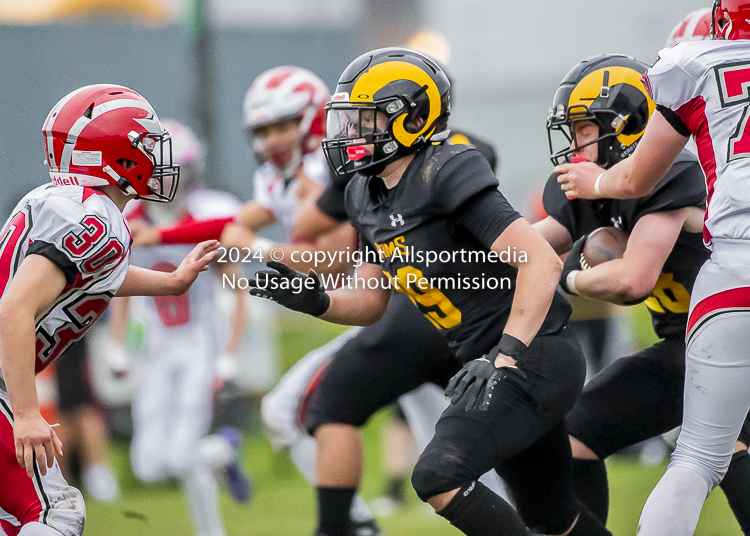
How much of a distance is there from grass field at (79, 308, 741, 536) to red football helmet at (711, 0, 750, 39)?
271 centimetres

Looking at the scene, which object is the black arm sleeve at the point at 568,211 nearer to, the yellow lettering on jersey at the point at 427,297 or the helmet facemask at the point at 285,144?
the yellow lettering on jersey at the point at 427,297

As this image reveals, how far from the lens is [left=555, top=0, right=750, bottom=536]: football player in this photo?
2.44 m

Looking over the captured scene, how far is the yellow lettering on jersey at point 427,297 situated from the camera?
283cm

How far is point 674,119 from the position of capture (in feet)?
8.44

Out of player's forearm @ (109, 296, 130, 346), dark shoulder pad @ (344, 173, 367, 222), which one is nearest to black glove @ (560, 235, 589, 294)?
dark shoulder pad @ (344, 173, 367, 222)

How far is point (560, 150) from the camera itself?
3.22 meters

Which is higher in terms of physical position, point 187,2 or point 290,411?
point 187,2

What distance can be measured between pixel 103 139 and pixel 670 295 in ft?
6.40

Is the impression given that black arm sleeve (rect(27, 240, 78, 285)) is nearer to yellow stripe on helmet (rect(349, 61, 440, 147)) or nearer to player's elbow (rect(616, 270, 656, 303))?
yellow stripe on helmet (rect(349, 61, 440, 147))

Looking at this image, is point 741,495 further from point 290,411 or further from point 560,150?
point 290,411

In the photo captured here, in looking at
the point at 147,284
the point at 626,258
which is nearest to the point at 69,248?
the point at 147,284

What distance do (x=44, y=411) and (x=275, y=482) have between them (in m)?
1.78

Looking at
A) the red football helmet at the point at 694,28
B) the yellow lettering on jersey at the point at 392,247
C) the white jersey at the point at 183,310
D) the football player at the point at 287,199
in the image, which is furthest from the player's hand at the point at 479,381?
the white jersey at the point at 183,310

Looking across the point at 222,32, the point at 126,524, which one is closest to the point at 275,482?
the point at 126,524
